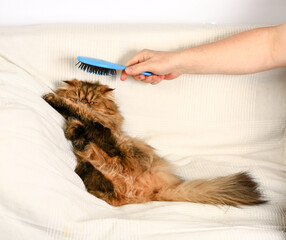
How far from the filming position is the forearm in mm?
1545

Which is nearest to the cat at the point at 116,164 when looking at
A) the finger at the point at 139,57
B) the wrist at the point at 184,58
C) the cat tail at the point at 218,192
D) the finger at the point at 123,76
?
the cat tail at the point at 218,192

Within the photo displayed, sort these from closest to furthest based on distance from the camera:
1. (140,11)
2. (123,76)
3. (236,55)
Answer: (236,55)
(123,76)
(140,11)

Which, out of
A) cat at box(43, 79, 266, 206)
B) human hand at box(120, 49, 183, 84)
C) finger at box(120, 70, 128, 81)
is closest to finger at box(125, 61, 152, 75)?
human hand at box(120, 49, 183, 84)

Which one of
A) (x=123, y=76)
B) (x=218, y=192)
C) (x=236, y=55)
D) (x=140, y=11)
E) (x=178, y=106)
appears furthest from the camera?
(x=140, y=11)

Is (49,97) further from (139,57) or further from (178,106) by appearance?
(178,106)

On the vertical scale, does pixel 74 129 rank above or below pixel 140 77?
below

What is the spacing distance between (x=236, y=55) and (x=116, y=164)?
763 mm

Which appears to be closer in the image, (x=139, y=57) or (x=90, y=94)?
(x=139, y=57)

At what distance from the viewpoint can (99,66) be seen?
1644 mm

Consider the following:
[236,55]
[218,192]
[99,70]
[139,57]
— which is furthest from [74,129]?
[236,55]

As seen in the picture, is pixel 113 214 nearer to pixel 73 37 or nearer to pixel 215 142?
pixel 215 142

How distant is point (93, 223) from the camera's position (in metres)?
1.21

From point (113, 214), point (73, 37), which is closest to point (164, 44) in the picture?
point (73, 37)

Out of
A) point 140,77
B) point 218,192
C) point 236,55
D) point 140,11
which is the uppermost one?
point 140,11
